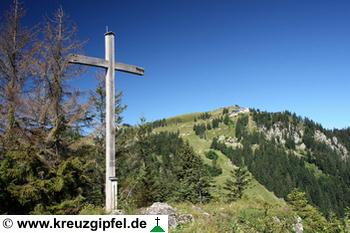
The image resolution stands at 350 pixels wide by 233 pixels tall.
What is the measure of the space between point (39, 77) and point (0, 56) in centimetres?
266

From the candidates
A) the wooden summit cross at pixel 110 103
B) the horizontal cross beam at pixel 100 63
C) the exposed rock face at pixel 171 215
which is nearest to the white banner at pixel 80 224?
the wooden summit cross at pixel 110 103

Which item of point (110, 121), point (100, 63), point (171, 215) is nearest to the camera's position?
point (110, 121)

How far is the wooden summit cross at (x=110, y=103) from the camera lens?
8.89 meters

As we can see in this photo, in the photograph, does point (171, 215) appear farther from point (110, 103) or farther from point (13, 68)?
point (13, 68)

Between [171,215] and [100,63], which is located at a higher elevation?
[100,63]

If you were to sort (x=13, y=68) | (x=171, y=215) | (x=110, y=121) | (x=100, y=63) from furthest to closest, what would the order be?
(x=13, y=68), (x=171, y=215), (x=100, y=63), (x=110, y=121)

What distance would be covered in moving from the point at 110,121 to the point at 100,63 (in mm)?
1438

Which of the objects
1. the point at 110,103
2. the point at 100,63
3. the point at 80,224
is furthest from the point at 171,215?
the point at 80,224

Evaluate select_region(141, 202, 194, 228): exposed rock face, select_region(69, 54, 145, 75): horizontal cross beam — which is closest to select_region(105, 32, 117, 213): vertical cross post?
select_region(69, 54, 145, 75): horizontal cross beam

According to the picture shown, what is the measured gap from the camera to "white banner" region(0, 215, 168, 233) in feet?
16.7

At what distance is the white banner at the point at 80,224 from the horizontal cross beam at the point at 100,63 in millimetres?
4581

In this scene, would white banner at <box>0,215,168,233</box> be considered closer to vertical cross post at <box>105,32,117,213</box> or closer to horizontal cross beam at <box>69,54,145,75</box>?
vertical cross post at <box>105,32,117,213</box>

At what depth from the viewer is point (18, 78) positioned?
1802 cm

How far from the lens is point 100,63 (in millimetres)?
9383
